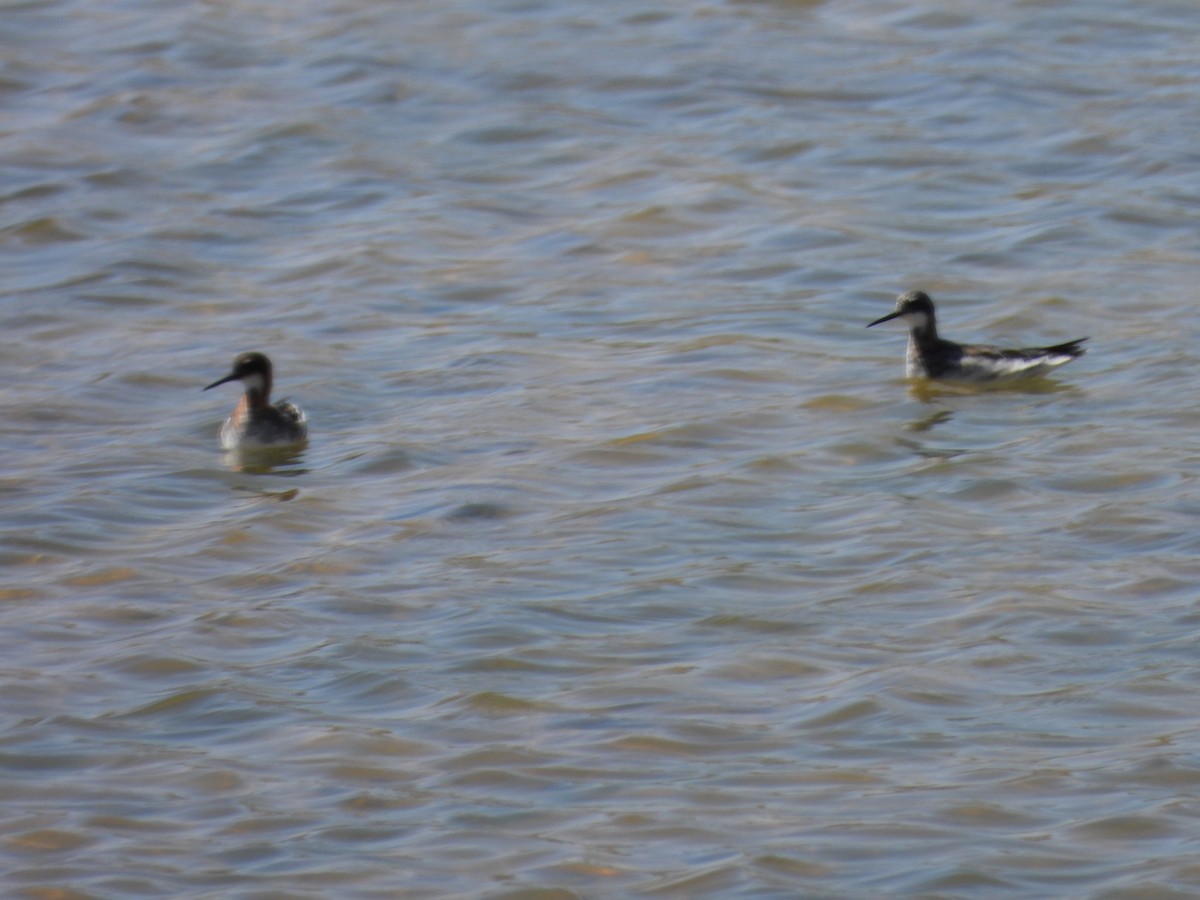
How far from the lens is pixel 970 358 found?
41.9ft

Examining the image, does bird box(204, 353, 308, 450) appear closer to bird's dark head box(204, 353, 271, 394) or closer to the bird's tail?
bird's dark head box(204, 353, 271, 394)

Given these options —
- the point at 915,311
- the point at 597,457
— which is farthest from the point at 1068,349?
the point at 597,457

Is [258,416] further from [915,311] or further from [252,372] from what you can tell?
[915,311]

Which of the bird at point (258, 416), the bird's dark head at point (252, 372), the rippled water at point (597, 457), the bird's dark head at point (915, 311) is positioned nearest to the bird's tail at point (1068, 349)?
the rippled water at point (597, 457)

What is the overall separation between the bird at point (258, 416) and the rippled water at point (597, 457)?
0.17m

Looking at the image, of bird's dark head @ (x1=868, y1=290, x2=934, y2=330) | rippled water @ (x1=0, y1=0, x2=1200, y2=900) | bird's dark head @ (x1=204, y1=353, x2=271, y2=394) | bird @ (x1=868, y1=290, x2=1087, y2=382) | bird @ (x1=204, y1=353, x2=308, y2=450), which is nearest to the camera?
rippled water @ (x1=0, y1=0, x2=1200, y2=900)

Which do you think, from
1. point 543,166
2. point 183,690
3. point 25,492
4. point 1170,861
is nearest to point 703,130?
point 543,166

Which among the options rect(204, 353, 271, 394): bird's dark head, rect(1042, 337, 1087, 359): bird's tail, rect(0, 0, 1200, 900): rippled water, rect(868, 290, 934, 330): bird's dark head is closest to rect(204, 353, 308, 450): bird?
rect(204, 353, 271, 394): bird's dark head

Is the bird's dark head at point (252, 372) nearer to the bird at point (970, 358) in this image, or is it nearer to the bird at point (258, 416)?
the bird at point (258, 416)

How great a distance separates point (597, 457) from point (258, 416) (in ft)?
6.11

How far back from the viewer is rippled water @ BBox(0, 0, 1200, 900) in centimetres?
746

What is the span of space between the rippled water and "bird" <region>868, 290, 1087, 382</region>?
0.19m

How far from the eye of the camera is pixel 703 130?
686 inches

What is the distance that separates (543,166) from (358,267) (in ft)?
8.13
